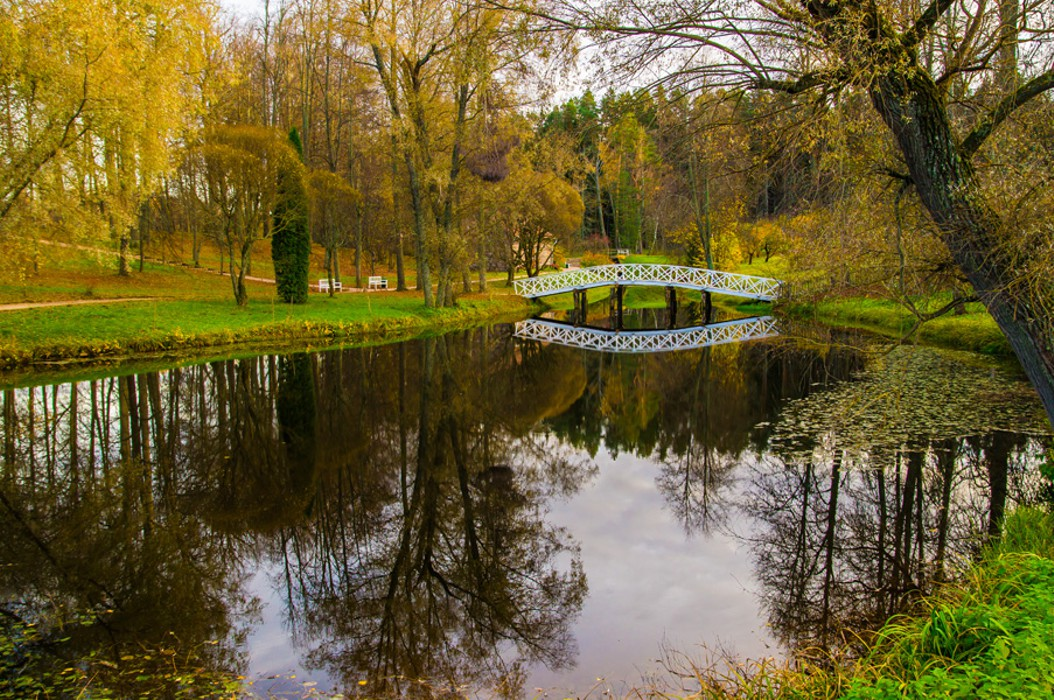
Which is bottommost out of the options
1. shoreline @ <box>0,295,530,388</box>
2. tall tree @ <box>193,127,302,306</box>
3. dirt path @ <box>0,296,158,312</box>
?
shoreline @ <box>0,295,530,388</box>

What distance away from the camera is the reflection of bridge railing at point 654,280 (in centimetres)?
2806

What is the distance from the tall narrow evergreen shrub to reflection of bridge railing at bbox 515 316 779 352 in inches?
300

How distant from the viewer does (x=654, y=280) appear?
28078 mm

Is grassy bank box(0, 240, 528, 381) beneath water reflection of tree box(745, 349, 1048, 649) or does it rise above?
above

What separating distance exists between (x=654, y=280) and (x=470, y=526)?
72.7 ft

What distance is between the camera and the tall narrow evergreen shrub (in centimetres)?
2241

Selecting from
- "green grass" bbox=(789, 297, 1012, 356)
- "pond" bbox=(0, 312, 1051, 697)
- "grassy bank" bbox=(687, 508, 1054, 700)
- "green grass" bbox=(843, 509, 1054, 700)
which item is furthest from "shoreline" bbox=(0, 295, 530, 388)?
"green grass" bbox=(843, 509, 1054, 700)

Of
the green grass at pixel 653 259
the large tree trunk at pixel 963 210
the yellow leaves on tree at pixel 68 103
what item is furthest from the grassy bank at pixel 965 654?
the green grass at pixel 653 259

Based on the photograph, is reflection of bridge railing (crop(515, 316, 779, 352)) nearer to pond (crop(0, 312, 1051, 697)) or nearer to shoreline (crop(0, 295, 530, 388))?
shoreline (crop(0, 295, 530, 388))

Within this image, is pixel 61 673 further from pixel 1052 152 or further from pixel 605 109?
pixel 1052 152

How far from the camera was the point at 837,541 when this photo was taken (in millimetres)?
6691

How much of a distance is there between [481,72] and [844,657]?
5.12 meters

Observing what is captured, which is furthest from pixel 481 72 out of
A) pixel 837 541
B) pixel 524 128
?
pixel 524 128

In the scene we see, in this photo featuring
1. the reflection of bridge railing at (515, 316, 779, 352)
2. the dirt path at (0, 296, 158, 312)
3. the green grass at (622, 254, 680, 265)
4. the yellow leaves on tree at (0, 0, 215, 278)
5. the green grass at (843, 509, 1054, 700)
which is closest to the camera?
the green grass at (843, 509, 1054, 700)
